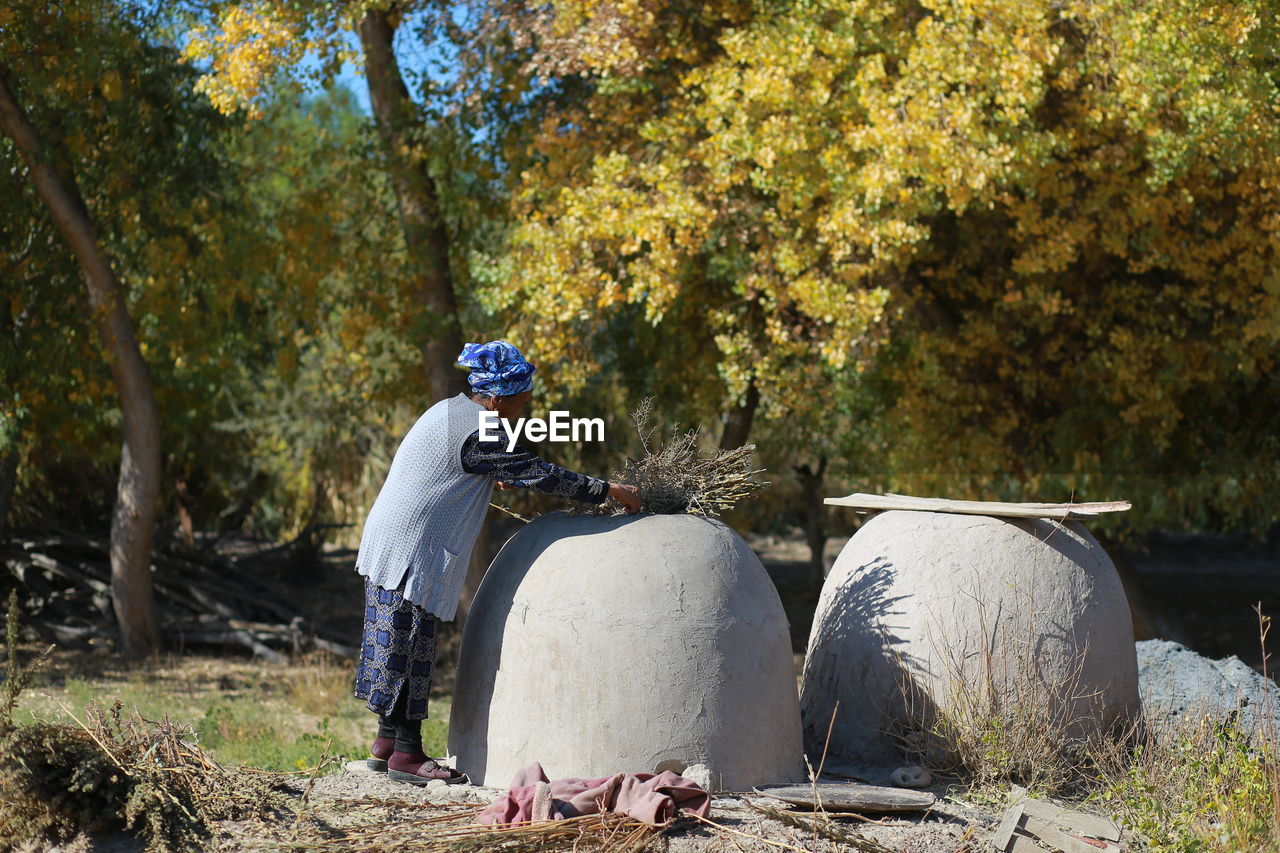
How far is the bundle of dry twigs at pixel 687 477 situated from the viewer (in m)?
5.77

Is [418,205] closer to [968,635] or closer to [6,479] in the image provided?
[6,479]

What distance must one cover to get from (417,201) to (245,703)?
4.95 meters

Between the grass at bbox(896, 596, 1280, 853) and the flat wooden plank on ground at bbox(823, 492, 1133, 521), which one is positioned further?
the flat wooden plank on ground at bbox(823, 492, 1133, 521)

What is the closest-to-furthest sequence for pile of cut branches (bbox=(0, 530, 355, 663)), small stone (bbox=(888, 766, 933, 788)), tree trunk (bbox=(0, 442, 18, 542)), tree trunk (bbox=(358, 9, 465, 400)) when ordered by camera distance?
small stone (bbox=(888, 766, 933, 788))
tree trunk (bbox=(0, 442, 18, 542))
tree trunk (bbox=(358, 9, 465, 400))
pile of cut branches (bbox=(0, 530, 355, 663))

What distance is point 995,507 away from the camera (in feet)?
20.3

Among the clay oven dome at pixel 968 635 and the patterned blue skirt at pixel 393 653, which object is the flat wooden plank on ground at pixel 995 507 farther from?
the patterned blue skirt at pixel 393 653

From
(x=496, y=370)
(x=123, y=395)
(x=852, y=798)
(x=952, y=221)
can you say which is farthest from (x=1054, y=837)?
(x=123, y=395)

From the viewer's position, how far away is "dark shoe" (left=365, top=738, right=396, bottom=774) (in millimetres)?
5523

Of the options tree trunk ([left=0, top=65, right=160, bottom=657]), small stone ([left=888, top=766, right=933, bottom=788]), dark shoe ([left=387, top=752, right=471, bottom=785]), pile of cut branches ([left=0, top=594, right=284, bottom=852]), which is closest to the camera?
pile of cut branches ([left=0, top=594, right=284, bottom=852])

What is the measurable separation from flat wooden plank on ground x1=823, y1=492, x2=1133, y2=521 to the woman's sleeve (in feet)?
5.35

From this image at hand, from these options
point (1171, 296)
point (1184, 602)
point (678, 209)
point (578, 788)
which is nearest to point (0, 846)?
point (578, 788)

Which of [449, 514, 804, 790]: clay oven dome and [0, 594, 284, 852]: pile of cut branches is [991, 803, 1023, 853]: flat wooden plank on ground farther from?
[0, 594, 284, 852]: pile of cut branches

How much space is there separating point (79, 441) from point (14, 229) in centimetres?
250

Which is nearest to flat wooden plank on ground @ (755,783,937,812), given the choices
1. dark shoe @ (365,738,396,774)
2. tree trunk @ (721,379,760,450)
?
dark shoe @ (365,738,396,774)
